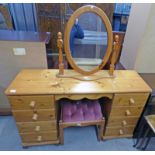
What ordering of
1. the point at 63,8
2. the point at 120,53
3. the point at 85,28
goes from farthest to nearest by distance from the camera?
the point at 63,8, the point at 120,53, the point at 85,28

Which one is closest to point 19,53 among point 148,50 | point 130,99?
point 130,99

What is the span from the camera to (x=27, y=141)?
4.18 feet

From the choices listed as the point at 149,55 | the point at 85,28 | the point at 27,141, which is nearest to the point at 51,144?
the point at 27,141

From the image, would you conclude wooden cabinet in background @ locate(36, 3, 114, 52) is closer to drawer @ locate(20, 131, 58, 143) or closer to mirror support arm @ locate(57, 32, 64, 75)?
mirror support arm @ locate(57, 32, 64, 75)

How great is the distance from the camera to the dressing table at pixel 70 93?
1.00 meters

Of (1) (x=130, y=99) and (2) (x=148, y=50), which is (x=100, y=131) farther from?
(2) (x=148, y=50)

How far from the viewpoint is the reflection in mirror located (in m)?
1.01

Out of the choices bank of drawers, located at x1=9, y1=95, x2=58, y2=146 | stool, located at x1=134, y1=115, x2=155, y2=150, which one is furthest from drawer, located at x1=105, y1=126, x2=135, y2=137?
bank of drawers, located at x1=9, y1=95, x2=58, y2=146

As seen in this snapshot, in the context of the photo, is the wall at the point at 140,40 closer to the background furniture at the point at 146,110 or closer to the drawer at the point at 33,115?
the background furniture at the point at 146,110

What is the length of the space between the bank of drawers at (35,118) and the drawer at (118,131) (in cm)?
54

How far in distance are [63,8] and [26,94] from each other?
72.7 inches

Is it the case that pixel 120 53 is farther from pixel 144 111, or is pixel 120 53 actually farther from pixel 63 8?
pixel 63 8

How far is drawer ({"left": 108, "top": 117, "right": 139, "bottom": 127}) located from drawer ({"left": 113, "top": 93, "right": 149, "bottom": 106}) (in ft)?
0.62

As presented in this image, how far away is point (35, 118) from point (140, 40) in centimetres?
118
